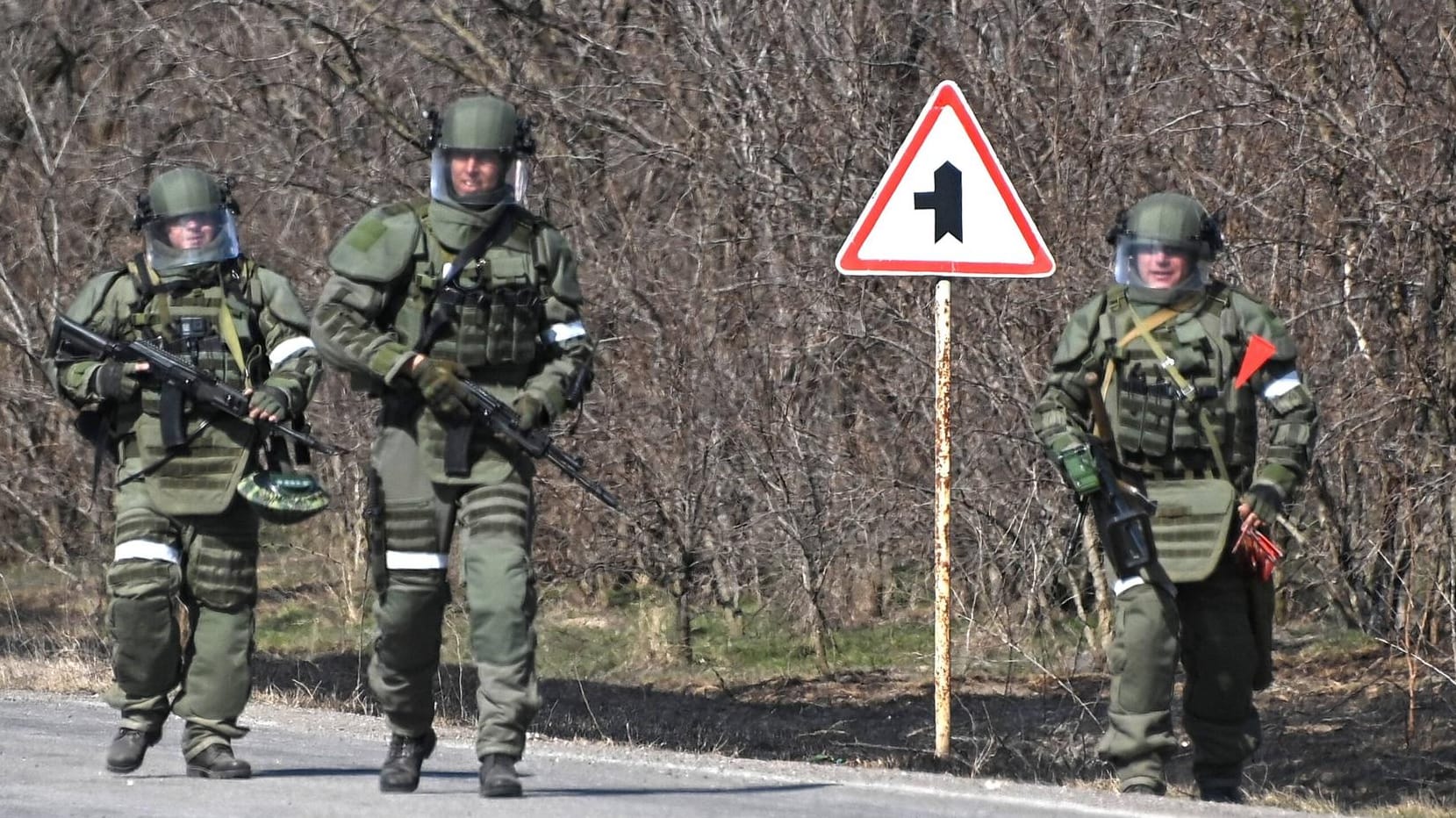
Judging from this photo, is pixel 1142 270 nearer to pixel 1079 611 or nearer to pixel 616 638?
pixel 1079 611

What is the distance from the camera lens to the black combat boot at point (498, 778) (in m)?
6.09

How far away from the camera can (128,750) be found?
267 inches

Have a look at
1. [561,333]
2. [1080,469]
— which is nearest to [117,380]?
[561,333]

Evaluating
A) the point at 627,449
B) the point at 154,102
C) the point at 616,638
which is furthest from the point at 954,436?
the point at 154,102

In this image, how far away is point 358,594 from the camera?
602 inches

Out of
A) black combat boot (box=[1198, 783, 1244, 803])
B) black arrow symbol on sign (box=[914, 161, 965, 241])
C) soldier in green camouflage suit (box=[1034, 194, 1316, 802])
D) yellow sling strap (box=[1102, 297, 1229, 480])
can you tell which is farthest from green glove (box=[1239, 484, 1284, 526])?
black arrow symbol on sign (box=[914, 161, 965, 241])

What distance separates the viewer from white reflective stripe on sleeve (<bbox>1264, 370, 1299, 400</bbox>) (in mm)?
6816

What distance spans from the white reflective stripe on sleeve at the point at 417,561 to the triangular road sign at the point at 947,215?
199 centimetres

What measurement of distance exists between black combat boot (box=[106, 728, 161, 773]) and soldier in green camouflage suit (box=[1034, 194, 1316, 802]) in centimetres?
279

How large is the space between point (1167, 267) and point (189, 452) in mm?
2921

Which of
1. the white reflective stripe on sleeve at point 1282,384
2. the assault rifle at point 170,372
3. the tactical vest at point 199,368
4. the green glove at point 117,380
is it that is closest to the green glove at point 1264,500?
the white reflective stripe on sleeve at point 1282,384

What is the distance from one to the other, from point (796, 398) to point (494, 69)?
2.94m

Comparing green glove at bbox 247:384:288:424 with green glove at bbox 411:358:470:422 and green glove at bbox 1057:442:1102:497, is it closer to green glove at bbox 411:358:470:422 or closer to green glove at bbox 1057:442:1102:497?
green glove at bbox 411:358:470:422

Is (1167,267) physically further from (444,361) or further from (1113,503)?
(444,361)
